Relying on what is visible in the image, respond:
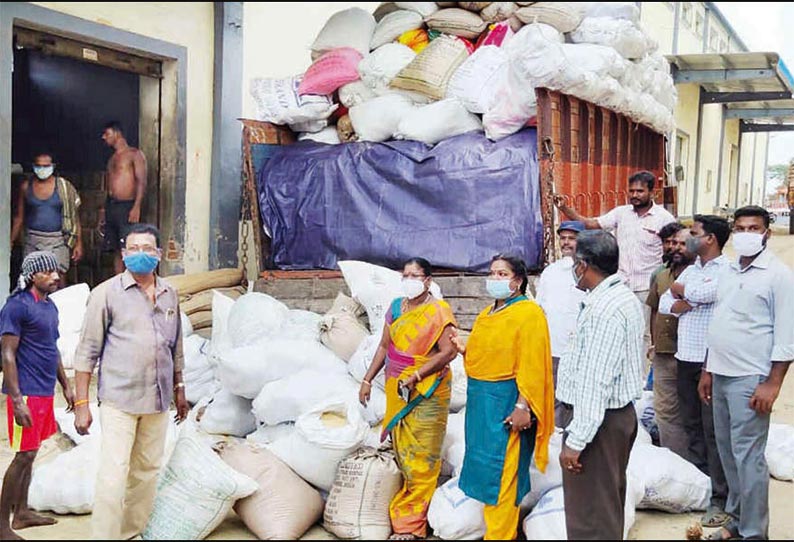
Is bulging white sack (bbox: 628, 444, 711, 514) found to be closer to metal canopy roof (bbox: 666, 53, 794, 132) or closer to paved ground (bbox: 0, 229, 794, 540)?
paved ground (bbox: 0, 229, 794, 540)

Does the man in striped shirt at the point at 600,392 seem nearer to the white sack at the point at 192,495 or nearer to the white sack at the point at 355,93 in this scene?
the white sack at the point at 192,495

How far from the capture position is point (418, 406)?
3.79 metres

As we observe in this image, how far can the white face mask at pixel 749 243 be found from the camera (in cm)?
354

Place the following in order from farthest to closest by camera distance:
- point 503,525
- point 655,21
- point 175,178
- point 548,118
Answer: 1. point 655,21
2. point 175,178
3. point 548,118
4. point 503,525

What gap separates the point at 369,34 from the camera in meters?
7.05

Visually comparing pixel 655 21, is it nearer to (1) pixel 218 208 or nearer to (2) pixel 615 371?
(1) pixel 218 208

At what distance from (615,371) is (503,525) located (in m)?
0.89

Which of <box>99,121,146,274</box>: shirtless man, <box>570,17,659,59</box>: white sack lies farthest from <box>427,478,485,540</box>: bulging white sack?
<box>99,121,146,274</box>: shirtless man

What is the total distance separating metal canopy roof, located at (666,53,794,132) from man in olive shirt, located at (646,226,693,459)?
4374 millimetres

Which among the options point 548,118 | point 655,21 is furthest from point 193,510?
point 655,21

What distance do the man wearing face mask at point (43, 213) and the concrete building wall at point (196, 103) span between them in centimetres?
124

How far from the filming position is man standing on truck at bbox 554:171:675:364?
4.91 m

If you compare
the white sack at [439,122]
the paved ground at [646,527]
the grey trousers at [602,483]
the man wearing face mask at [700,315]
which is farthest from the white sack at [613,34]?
the grey trousers at [602,483]

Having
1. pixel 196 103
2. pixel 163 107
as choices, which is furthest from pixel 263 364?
pixel 196 103
